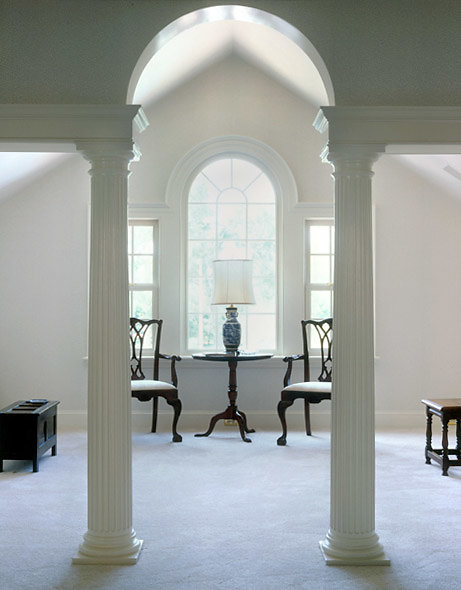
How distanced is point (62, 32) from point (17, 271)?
3.73 metres

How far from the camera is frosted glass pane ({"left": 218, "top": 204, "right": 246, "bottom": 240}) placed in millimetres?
6781

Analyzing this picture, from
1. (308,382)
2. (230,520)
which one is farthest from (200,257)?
(230,520)

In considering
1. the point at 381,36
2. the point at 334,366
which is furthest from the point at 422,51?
the point at 334,366

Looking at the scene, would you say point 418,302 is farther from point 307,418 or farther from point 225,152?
point 225,152

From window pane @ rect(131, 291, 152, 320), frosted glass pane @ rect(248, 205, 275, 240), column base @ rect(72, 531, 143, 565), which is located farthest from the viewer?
frosted glass pane @ rect(248, 205, 275, 240)

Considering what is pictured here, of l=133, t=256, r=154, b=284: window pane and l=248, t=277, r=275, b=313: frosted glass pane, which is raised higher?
l=133, t=256, r=154, b=284: window pane

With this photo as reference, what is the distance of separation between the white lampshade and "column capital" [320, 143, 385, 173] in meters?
2.95

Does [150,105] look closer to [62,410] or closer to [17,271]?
[17,271]

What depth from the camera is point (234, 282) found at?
6.08 meters

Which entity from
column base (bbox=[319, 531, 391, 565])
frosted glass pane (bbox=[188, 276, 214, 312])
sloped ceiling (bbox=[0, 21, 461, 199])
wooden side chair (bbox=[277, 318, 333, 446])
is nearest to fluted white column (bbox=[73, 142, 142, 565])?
column base (bbox=[319, 531, 391, 565])

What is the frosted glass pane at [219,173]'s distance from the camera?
679cm

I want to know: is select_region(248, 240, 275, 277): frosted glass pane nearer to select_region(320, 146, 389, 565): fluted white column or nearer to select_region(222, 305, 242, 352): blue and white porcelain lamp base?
select_region(222, 305, 242, 352): blue and white porcelain lamp base

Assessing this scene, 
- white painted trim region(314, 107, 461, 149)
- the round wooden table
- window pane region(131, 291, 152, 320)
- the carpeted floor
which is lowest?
the carpeted floor

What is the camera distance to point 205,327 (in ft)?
22.2
